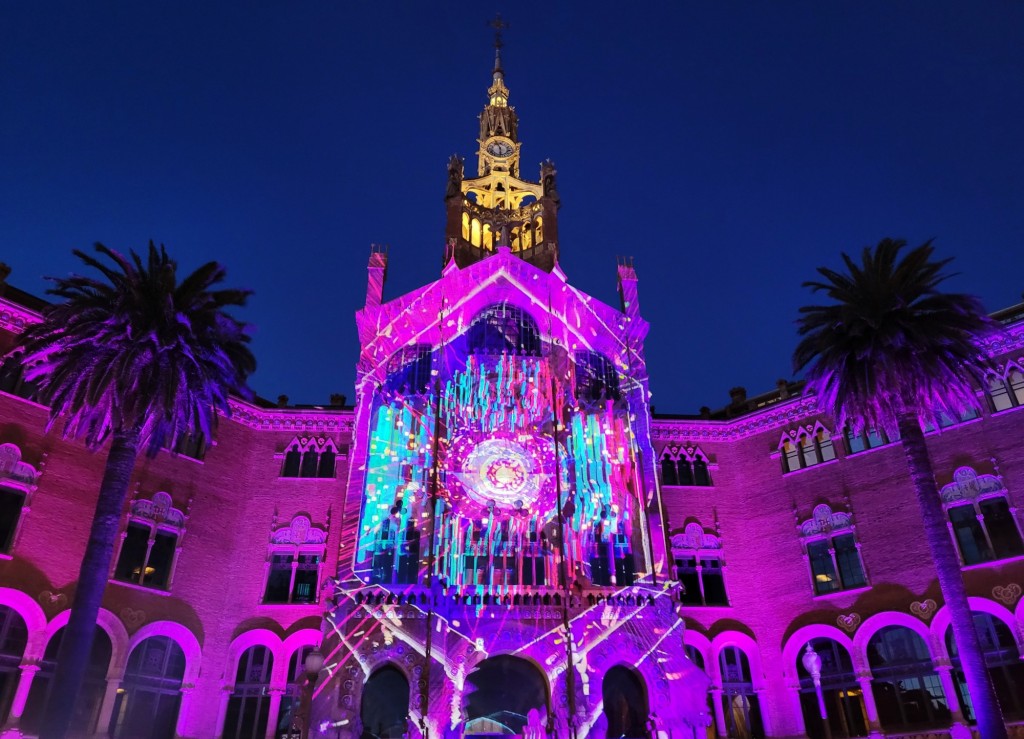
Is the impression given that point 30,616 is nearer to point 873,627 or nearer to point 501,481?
point 501,481

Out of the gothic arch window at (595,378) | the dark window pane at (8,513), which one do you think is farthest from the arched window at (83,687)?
the gothic arch window at (595,378)

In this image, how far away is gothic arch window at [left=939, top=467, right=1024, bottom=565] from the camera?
26.4 metres

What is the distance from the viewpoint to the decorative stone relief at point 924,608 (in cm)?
2664

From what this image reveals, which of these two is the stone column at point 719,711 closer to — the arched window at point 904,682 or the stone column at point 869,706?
the stone column at point 869,706

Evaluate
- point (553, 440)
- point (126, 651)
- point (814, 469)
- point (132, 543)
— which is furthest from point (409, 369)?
point (814, 469)

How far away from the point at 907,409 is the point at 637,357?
12240 millimetres

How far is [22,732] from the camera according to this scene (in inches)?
912

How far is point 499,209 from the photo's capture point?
4425 centimetres

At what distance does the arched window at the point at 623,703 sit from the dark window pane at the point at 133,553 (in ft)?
57.9

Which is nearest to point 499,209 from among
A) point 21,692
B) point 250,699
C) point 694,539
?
point 694,539

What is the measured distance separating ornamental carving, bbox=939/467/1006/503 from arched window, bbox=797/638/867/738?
7060 mm

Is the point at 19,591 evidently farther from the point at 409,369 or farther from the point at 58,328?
the point at 409,369

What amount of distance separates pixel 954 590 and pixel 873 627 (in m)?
7.09

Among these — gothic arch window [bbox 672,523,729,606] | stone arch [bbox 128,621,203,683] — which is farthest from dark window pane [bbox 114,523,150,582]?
gothic arch window [bbox 672,523,729,606]
